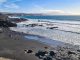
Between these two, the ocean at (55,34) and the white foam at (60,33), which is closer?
the ocean at (55,34)

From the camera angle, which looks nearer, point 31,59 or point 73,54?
point 31,59

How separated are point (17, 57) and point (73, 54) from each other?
6.74 meters

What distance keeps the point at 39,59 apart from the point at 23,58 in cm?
189

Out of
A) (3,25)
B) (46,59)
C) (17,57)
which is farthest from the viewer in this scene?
(3,25)

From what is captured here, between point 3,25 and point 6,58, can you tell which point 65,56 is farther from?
point 3,25

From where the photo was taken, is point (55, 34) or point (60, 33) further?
point (60, 33)

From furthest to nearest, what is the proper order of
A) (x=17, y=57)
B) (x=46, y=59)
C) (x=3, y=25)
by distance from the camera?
(x=3, y=25) → (x=17, y=57) → (x=46, y=59)

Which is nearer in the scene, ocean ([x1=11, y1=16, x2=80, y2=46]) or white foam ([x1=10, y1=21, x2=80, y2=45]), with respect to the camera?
ocean ([x1=11, y1=16, x2=80, y2=46])

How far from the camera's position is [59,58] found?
66.5 feet

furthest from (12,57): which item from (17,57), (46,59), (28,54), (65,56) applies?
(65,56)

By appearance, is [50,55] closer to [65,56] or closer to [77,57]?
[65,56]

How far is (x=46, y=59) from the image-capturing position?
64.5 feet

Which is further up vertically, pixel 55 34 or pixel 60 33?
pixel 55 34

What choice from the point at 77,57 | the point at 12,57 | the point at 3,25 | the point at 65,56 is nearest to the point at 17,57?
the point at 12,57
